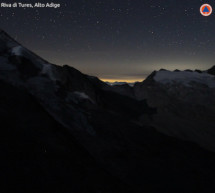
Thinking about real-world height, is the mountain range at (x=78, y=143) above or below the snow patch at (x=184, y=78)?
below

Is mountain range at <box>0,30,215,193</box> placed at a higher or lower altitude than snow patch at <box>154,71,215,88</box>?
lower

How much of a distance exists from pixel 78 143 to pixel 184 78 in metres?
77.5

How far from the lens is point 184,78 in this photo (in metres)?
83.4

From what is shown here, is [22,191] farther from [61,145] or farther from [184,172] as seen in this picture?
[184,172]

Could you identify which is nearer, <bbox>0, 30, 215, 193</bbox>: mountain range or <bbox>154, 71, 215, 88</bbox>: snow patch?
<bbox>0, 30, 215, 193</bbox>: mountain range

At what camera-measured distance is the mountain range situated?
9.84 metres

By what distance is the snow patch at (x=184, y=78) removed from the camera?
78450mm

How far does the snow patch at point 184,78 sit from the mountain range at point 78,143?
97.9ft

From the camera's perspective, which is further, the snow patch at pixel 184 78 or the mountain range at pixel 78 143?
the snow patch at pixel 184 78

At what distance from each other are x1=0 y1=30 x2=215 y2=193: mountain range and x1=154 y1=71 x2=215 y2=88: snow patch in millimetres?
29834

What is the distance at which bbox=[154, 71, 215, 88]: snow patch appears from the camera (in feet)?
257

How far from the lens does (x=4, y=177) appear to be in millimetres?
7723

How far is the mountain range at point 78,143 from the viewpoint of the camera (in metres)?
9.84

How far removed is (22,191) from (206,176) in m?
19.3
